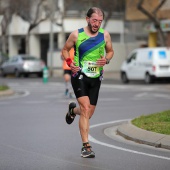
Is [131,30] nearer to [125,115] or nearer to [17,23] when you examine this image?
[17,23]

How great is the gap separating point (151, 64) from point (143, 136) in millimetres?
19912

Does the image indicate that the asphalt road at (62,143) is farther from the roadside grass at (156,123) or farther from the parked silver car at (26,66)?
the parked silver car at (26,66)

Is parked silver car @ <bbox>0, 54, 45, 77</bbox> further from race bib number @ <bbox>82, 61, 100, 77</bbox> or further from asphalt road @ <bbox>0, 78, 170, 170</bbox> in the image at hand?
race bib number @ <bbox>82, 61, 100, 77</bbox>

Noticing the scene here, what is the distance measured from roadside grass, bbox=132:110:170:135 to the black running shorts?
189cm

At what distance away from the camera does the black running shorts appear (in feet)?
30.1

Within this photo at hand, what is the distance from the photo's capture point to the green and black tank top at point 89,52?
9125 mm

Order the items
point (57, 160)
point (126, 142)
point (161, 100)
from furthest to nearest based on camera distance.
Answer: point (161, 100), point (126, 142), point (57, 160)

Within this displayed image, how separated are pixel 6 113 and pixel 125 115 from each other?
2969 mm

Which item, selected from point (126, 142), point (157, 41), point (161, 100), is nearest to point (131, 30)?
point (157, 41)

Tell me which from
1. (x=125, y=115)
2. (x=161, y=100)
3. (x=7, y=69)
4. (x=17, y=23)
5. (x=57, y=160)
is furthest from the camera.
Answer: (x=17, y=23)

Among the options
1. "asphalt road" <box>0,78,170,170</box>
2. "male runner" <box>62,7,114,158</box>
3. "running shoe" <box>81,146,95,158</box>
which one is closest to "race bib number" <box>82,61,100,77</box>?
"male runner" <box>62,7,114,158</box>

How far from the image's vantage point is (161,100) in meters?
20.4

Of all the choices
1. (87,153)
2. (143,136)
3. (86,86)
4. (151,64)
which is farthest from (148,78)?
(87,153)

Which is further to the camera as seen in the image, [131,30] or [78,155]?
Result: [131,30]
